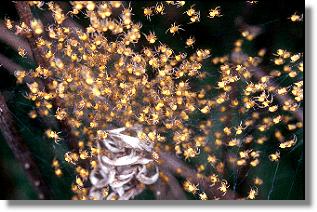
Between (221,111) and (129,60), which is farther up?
(129,60)

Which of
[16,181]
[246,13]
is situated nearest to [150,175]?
[16,181]

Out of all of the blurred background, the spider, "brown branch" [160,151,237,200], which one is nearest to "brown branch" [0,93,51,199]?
the blurred background

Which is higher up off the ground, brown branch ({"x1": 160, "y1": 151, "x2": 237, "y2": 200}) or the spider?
the spider

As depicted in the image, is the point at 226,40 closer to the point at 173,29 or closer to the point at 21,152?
the point at 173,29

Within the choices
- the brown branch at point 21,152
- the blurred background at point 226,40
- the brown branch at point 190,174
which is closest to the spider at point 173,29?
the blurred background at point 226,40

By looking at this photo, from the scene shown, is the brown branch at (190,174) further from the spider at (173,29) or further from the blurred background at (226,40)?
the spider at (173,29)

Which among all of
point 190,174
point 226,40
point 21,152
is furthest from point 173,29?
point 21,152

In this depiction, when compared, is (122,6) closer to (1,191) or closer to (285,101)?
(285,101)

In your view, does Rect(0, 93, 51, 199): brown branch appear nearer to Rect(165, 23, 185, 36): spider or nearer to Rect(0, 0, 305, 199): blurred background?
Rect(0, 0, 305, 199): blurred background
